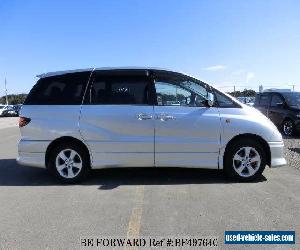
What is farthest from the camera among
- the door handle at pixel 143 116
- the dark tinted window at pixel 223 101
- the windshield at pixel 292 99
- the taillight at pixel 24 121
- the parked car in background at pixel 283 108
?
the windshield at pixel 292 99

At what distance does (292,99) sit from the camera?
50.9 ft

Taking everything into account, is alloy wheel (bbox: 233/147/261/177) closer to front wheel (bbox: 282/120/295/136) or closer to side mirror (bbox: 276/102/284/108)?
front wheel (bbox: 282/120/295/136)

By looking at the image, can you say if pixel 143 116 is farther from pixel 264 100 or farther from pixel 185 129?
pixel 264 100

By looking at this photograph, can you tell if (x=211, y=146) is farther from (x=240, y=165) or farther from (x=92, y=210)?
(x=92, y=210)

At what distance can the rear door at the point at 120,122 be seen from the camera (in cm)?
720

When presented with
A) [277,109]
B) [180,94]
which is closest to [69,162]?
[180,94]

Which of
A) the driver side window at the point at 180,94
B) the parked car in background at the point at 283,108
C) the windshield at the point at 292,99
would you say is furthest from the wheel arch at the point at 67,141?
the windshield at the point at 292,99

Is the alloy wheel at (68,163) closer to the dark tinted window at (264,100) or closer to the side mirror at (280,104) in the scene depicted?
the side mirror at (280,104)

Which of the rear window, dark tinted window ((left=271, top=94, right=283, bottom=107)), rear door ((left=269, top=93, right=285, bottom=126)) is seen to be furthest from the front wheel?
the rear window

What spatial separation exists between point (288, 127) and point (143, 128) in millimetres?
9197

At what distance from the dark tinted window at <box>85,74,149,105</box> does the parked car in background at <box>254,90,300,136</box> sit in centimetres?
892

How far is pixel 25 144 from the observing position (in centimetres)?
739

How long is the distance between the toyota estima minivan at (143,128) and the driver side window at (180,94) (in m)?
0.02

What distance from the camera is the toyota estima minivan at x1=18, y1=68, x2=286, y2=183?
7.18 m
